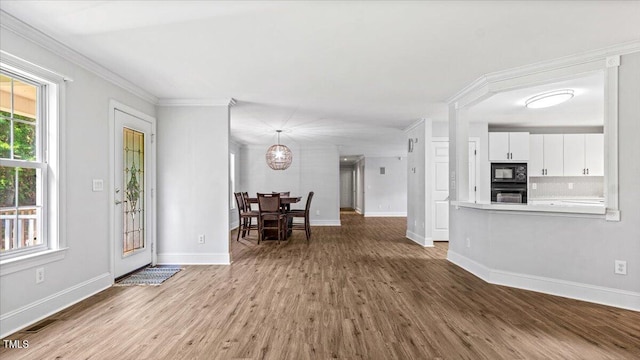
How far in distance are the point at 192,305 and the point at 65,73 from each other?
2.45 m

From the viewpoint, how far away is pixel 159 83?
3.81 m

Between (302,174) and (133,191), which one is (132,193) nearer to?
(133,191)

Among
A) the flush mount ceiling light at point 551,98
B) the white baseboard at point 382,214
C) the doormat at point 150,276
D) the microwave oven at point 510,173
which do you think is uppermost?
the flush mount ceiling light at point 551,98

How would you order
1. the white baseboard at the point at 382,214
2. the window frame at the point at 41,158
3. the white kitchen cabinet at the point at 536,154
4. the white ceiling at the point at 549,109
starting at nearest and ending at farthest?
the window frame at the point at 41,158
the white ceiling at the point at 549,109
the white kitchen cabinet at the point at 536,154
the white baseboard at the point at 382,214

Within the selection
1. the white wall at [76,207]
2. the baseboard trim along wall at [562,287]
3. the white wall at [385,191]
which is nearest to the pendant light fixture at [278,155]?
the white wall at [76,207]

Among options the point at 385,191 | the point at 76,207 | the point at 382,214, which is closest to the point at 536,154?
the point at 385,191

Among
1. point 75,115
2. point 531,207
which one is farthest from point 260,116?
point 531,207

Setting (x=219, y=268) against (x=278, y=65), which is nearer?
(x=278, y=65)

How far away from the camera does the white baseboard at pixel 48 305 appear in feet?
7.59

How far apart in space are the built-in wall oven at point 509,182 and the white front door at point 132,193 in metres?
6.06

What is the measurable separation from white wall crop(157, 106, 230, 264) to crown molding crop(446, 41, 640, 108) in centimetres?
339

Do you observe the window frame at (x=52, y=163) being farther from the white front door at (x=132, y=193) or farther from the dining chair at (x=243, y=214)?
the dining chair at (x=243, y=214)

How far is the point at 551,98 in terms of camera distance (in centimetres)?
392

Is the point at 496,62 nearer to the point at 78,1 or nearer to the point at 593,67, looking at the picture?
the point at 593,67
